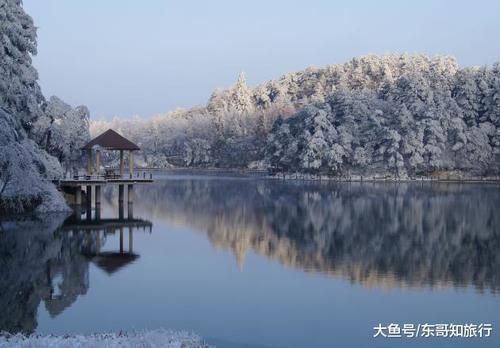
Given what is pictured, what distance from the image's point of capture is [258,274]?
18.5m

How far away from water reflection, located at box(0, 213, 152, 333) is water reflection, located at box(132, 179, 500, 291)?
14.4 ft

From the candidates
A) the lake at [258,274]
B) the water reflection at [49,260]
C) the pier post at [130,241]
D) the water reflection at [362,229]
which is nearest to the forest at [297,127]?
the water reflection at [49,260]

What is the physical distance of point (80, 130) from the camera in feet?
124

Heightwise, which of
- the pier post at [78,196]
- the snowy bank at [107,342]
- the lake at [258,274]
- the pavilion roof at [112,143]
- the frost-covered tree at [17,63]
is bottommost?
the lake at [258,274]

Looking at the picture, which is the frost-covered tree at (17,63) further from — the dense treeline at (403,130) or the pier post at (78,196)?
the dense treeline at (403,130)

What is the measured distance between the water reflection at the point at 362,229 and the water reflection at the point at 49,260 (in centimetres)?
439

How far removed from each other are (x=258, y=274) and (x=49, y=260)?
21.4 feet

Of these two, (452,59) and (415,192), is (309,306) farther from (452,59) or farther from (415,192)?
(452,59)

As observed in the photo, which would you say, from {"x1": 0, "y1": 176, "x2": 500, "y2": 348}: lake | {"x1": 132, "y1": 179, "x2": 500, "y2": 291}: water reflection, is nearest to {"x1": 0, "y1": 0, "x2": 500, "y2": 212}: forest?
{"x1": 0, "y1": 176, "x2": 500, "y2": 348}: lake

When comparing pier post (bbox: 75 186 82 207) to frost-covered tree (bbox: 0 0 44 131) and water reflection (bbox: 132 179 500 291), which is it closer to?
water reflection (bbox: 132 179 500 291)

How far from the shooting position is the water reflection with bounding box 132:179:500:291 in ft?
62.5

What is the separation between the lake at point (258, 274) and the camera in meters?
13.1

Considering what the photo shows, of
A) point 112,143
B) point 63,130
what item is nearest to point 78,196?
point 112,143

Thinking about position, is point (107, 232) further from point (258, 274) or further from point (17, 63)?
point (258, 274)
